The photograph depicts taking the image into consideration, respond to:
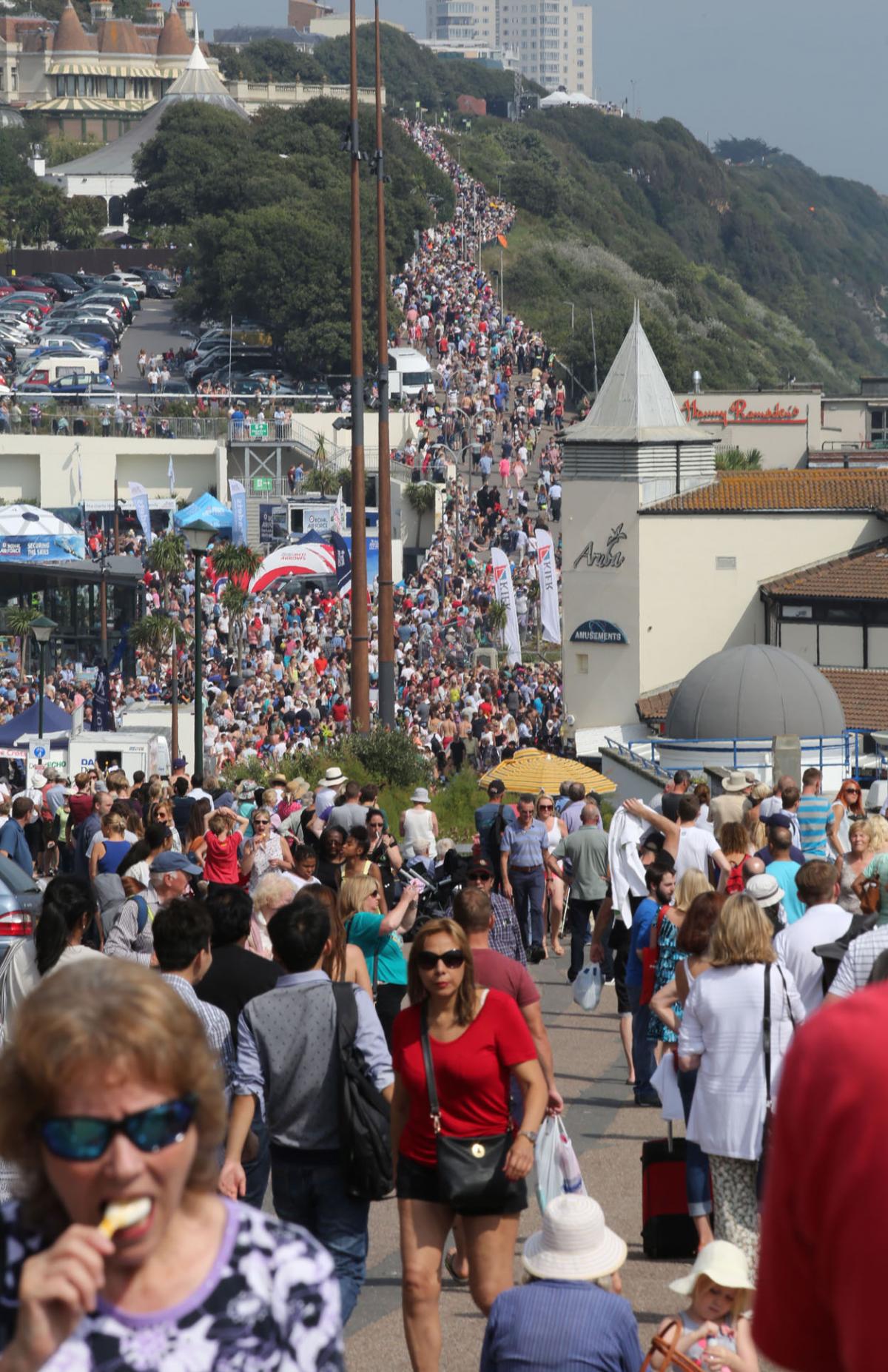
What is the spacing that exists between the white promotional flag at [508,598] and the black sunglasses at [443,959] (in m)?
31.4

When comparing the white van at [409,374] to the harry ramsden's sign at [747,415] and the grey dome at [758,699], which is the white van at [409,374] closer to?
the harry ramsden's sign at [747,415]

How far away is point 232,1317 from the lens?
2500 mm

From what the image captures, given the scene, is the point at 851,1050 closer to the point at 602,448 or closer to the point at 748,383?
the point at 602,448

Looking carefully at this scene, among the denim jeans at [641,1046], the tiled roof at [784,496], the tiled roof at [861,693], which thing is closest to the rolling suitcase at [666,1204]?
the denim jeans at [641,1046]

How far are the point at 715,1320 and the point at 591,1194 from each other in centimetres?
303

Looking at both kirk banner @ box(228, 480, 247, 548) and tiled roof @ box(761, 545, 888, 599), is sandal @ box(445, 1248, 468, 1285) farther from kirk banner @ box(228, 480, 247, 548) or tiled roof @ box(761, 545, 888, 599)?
kirk banner @ box(228, 480, 247, 548)

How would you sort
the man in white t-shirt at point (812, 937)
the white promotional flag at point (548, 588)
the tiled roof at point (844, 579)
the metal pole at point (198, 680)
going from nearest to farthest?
the man in white t-shirt at point (812, 937), the metal pole at point (198, 680), the tiled roof at point (844, 579), the white promotional flag at point (548, 588)

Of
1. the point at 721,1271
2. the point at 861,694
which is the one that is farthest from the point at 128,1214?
the point at 861,694

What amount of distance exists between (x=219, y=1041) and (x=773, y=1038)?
5.30 ft

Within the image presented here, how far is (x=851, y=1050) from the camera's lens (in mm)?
1891

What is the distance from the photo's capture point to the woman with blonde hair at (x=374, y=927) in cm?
805

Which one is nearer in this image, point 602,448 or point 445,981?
point 445,981

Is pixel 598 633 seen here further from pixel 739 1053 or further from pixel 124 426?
pixel 739 1053

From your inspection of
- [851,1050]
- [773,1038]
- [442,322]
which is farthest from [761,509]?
[442,322]
